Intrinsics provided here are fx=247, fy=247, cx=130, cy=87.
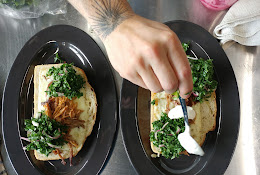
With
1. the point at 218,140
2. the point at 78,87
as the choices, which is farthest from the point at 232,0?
the point at 78,87

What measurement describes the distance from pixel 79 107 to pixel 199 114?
1097 mm

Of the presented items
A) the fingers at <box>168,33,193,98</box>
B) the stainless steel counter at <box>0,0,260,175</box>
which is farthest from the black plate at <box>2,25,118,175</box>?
the fingers at <box>168,33,193,98</box>

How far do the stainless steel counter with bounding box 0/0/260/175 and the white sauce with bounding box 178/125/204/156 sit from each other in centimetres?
51

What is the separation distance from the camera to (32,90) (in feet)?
8.30

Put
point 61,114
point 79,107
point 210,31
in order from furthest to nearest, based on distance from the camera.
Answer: point 210,31 < point 79,107 < point 61,114

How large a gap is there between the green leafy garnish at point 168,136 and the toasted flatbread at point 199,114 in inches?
3.9

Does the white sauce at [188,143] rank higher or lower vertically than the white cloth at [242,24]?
lower

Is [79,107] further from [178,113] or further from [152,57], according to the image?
[152,57]

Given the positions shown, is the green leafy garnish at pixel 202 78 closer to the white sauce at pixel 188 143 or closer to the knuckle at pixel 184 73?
the white sauce at pixel 188 143

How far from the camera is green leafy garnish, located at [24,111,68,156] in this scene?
2.13 metres

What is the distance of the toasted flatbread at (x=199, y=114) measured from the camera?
7.09ft

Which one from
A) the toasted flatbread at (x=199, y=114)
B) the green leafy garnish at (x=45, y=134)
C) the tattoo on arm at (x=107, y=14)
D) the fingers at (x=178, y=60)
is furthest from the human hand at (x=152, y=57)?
the green leafy garnish at (x=45, y=134)

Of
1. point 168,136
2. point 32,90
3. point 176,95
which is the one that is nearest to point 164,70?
point 176,95

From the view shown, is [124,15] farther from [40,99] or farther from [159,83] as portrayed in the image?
[40,99]
